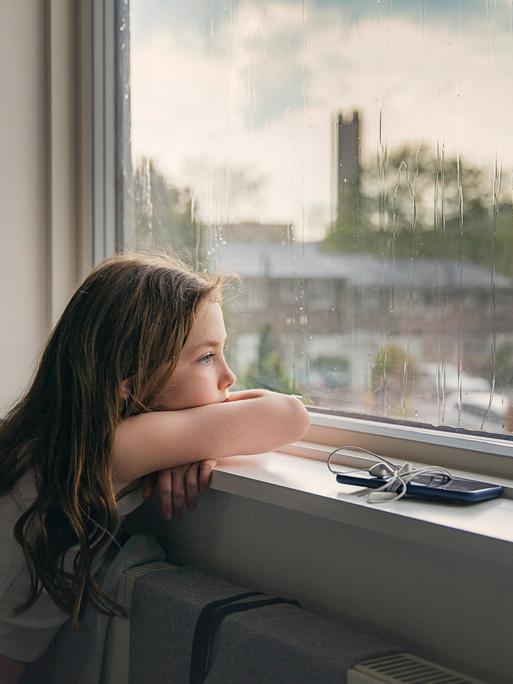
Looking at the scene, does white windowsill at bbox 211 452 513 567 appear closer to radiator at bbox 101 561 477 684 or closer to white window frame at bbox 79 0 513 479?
radiator at bbox 101 561 477 684

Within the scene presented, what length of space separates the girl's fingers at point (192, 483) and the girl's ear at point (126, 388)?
12 centimetres

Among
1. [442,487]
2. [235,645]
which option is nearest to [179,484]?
[235,645]

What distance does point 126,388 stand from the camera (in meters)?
1.16

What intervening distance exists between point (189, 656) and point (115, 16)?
Answer: 1.18 meters

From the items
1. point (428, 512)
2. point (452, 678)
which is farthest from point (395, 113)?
point (452, 678)

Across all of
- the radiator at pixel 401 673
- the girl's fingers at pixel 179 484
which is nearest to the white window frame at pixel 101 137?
the girl's fingers at pixel 179 484

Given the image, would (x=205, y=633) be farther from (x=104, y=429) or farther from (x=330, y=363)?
(x=330, y=363)

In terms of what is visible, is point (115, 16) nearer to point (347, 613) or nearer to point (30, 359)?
point (30, 359)

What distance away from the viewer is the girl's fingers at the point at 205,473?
3.73 ft

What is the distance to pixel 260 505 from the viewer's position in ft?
3.68

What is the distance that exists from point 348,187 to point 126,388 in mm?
408

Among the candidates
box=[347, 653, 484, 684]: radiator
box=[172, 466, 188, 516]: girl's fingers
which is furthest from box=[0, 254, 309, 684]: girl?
box=[347, 653, 484, 684]: radiator

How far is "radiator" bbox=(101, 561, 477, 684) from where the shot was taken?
2.82 feet

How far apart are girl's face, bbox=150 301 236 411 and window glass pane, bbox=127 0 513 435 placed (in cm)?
18
